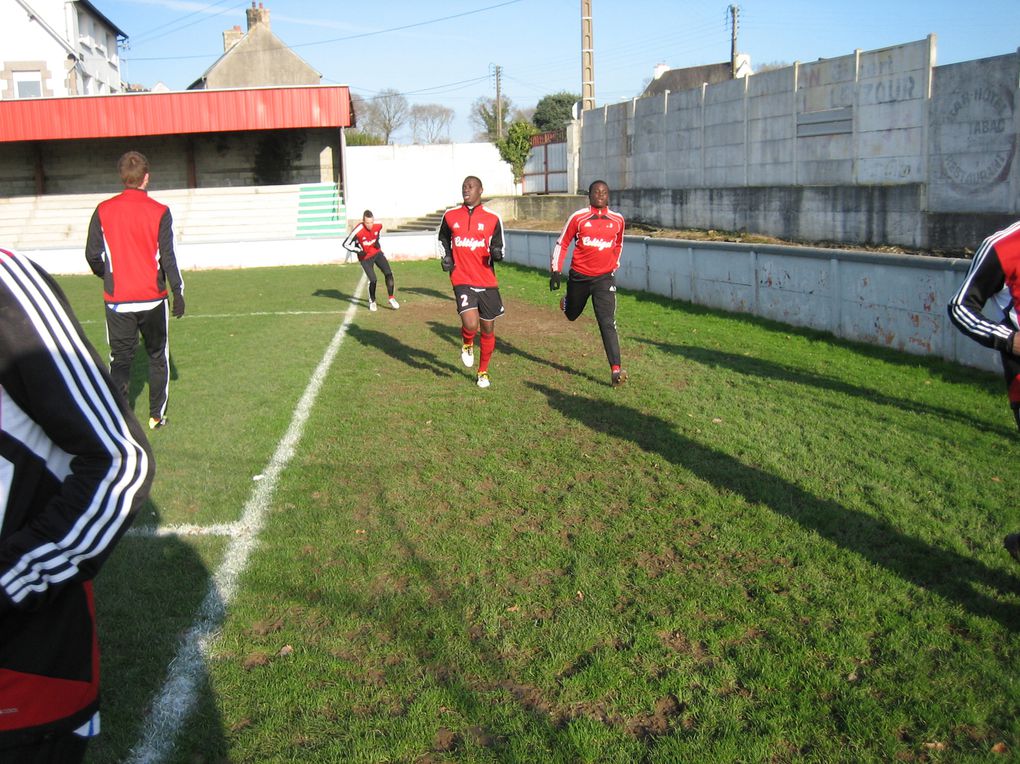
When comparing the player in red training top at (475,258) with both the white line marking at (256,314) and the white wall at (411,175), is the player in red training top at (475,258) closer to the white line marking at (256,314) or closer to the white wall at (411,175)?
the white line marking at (256,314)

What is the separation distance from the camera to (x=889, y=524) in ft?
17.1

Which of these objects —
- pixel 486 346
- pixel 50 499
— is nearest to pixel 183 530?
pixel 50 499

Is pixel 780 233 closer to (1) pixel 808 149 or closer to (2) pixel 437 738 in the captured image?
(1) pixel 808 149

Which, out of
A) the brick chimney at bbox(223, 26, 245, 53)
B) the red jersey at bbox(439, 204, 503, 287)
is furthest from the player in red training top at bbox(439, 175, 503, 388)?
the brick chimney at bbox(223, 26, 245, 53)

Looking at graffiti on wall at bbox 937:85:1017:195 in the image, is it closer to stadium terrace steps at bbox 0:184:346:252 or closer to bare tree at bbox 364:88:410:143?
stadium terrace steps at bbox 0:184:346:252

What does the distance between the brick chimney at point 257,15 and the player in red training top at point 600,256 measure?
4968 cm

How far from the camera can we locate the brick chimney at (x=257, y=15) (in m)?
53.2

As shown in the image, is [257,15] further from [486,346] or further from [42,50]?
[486,346]

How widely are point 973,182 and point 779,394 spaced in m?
7.43

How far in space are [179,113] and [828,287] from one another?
110 ft

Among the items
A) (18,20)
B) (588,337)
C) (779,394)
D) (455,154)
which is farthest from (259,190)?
(779,394)

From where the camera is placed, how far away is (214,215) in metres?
38.9

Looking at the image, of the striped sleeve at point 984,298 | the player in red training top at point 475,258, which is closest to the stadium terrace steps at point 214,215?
the player in red training top at point 475,258

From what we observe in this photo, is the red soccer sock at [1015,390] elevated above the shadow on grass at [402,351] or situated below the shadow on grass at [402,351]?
above
